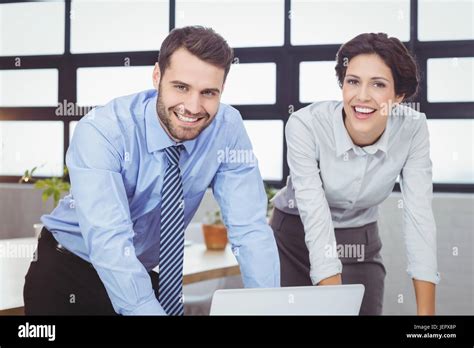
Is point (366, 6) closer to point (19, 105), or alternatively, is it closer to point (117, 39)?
point (117, 39)

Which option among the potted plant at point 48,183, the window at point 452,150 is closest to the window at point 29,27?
the potted plant at point 48,183

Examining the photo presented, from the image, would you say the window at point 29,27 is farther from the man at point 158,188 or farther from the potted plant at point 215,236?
the potted plant at point 215,236

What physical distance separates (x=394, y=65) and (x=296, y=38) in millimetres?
216

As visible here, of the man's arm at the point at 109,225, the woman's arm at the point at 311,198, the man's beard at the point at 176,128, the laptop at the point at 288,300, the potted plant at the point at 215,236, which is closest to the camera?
Answer: the laptop at the point at 288,300

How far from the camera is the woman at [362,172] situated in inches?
56.2

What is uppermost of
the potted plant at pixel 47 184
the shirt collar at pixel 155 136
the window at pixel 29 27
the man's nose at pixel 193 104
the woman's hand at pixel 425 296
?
the window at pixel 29 27

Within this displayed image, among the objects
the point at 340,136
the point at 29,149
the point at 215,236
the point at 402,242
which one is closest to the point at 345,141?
the point at 340,136

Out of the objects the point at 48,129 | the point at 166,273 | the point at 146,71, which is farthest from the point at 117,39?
the point at 166,273

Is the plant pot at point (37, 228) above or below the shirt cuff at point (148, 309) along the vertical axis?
above

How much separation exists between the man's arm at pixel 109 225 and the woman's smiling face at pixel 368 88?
51 cm

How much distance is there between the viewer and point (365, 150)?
1.53 m

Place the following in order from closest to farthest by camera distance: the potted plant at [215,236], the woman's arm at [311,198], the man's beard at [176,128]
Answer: the man's beard at [176,128], the woman's arm at [311,198], the potted plant at [215,236]

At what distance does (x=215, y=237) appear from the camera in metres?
2.44

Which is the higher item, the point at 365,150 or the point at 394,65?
the point at 394,65
